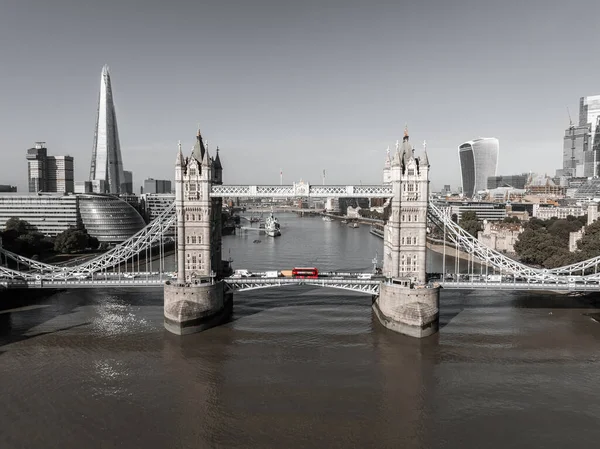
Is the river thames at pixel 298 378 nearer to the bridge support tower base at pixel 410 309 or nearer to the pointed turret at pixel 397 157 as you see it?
the bridge support tower base at pixel 410 309

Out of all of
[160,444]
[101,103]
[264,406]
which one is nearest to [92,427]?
[160,444]

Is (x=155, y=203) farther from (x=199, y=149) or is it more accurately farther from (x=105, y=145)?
(x=199, y=149)

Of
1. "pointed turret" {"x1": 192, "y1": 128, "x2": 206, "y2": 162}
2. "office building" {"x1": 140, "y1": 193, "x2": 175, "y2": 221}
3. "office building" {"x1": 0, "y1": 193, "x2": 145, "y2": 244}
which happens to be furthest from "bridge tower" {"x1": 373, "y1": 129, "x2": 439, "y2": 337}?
"office building" {"x1": 140, "y1": 193, "x2": 175, "y2": 221}

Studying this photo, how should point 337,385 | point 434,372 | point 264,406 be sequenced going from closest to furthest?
point 264,406, point 337,385, point 434,372

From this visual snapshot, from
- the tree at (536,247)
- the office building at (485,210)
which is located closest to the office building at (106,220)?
the tree at (536,247)

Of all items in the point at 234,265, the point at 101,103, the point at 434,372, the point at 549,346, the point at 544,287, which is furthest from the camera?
the point at 101,103

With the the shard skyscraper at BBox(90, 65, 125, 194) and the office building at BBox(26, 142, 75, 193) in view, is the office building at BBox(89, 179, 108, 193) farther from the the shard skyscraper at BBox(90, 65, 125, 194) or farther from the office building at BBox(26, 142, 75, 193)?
the office building at BBox(26, 142, 75, 193)

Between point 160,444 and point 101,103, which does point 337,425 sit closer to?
point 160,444
